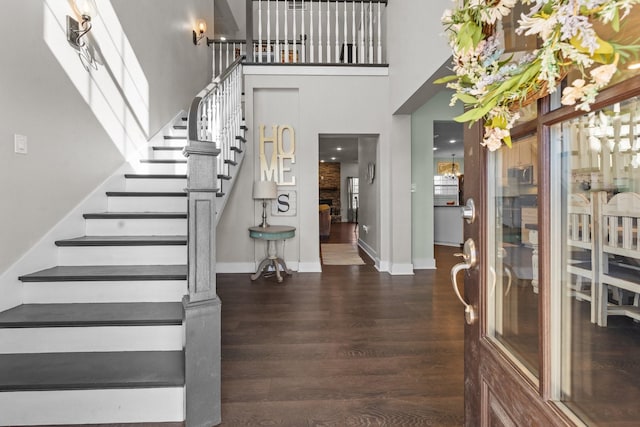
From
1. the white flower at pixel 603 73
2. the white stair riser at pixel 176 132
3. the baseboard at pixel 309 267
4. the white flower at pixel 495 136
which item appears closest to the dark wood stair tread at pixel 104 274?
the white flower at pixel 495 136

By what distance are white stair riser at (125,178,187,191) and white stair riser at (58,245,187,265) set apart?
1.06 m

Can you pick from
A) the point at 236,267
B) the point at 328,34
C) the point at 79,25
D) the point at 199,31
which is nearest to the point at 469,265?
the point at 79,25

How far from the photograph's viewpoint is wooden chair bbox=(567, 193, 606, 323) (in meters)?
0.61

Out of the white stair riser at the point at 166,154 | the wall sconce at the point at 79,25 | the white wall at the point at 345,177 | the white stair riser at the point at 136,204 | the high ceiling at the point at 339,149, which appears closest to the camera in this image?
the wall sconce at the point at 79,25

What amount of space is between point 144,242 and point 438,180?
36.5 ft

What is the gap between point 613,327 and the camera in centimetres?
59

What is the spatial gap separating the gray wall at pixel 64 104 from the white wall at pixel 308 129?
4.56ft

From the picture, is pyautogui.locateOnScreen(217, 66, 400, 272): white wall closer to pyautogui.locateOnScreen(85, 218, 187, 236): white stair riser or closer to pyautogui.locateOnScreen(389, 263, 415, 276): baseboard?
pyautogui.locateOnScreen(389, 263, 415, 276): baseboard

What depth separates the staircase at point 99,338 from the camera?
1585 millimetres

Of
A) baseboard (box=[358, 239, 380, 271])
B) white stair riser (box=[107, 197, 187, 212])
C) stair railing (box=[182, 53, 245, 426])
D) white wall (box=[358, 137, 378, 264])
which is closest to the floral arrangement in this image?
stair railing (box=[182, 53, 245, 426])

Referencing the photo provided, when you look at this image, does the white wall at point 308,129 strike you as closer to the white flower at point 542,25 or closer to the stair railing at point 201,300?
the stair railing at point 201,300


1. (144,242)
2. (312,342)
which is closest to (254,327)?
(312,342)

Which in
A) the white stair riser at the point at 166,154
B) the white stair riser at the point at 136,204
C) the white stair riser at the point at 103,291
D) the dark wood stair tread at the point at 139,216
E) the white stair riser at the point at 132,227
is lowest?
the white stair riser at the point at 103,291

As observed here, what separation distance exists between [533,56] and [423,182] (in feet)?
15.3
